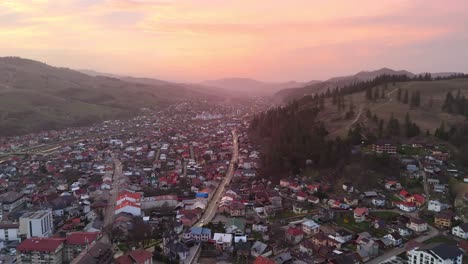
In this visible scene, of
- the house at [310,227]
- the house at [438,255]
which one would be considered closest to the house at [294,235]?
the house at [310,227]

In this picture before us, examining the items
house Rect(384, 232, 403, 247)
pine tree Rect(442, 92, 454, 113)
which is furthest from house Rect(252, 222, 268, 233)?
pine tree Rect(442, 92, 454, 113)

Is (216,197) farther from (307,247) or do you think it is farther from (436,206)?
(436,206)

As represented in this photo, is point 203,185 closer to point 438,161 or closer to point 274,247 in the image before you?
point 274,247

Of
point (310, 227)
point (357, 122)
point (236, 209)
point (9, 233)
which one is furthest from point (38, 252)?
point (357, 122)

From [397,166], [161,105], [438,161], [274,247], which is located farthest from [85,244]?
[161,105]

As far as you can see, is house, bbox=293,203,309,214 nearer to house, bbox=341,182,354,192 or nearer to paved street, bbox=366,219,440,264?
house, bbox=341,182,354,192

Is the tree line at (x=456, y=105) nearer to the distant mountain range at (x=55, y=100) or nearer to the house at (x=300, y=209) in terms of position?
the house at (x=300, y=209)
